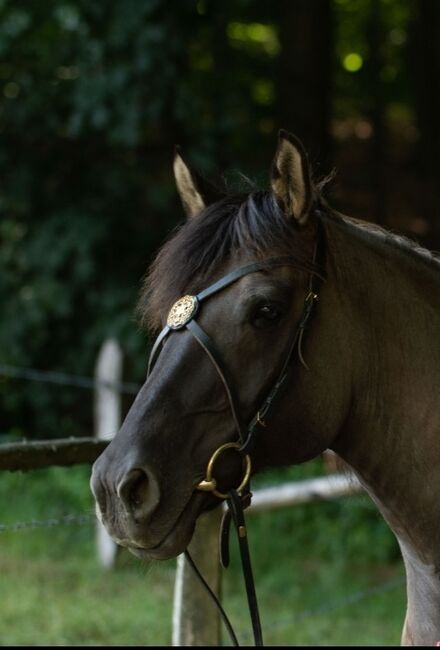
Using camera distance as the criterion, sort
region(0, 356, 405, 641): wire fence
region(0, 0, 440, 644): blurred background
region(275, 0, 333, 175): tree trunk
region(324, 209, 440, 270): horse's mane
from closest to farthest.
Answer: region(324, 209, 440, 270): horse's mane
region(0, 356, 405, 641): wire fence
region(0, 0, 440, 644): blurred background
region(275, 0, 333, 175): tree trunk

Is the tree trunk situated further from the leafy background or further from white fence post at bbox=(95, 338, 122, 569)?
white fence post at bbox=(95, 338, 122, 569)

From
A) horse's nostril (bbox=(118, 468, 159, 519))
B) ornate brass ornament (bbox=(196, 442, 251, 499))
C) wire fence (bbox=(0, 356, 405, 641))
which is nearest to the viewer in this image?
horse's nostril (bbox=(118, 468, 159, 519))

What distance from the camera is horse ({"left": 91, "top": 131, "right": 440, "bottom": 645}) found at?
209cm

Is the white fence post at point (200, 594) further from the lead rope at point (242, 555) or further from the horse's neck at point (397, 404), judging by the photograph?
the horse's neck at point (397, 404)

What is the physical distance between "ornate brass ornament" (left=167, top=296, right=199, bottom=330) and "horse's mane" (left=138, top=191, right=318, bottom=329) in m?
0.04

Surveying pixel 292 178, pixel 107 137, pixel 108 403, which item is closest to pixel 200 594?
pixel 292 178

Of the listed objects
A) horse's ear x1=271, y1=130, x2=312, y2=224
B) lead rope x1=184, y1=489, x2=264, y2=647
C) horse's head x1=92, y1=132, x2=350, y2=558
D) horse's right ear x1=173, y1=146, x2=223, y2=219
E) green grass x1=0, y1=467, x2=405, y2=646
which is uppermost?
horse's ear x1=271, y1=130, x2=312, y2=224

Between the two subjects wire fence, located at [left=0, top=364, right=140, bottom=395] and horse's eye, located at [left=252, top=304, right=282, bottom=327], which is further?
wire fence, located at [left=0, top=364, right=140, bottom=395]

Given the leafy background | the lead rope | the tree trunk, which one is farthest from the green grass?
the tree trunk

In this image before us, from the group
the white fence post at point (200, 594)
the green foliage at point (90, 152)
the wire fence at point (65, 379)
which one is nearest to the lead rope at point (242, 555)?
the white fence post at point (200, 594)

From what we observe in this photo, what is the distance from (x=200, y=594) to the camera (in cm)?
343

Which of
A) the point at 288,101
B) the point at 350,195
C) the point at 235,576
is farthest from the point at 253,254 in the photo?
the point at 350,195

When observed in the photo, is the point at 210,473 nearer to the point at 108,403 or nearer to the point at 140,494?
the point at 140,494

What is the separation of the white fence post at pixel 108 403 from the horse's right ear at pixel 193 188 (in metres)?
4.42
